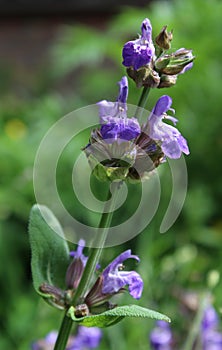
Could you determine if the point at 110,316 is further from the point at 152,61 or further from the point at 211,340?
the point at 211,340

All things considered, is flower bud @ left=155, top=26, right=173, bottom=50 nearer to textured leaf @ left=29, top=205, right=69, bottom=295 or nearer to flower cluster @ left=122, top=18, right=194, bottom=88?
flower cluster @ left=122, top=18, right=194, bottom=88

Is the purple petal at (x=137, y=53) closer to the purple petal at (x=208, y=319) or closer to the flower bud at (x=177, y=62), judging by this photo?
the flower bud at (x=177, y=62)

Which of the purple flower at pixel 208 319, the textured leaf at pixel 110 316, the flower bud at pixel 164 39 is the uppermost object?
the flower bud at pixel 164 39

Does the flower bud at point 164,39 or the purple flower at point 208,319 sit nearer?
the flower bud at point 164,39

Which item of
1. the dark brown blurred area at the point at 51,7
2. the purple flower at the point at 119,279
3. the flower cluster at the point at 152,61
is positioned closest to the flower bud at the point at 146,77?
the flower cluster at the point at 152,61

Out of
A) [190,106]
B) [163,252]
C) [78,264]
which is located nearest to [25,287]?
[163,252]

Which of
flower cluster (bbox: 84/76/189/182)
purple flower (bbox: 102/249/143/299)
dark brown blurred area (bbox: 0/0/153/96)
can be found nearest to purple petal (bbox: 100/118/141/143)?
flower cluster (bbox: 84/76/189/182)

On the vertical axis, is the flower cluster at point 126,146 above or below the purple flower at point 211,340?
above
